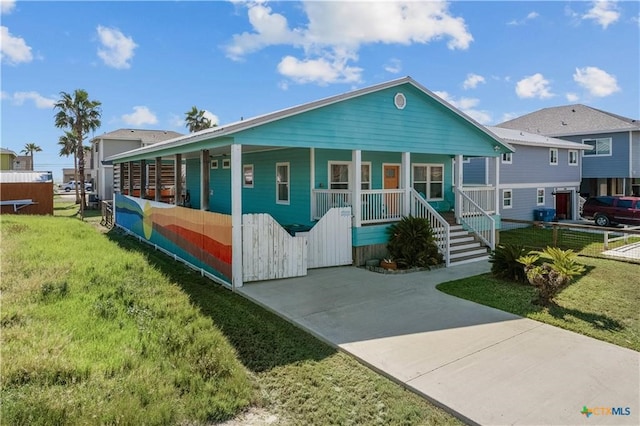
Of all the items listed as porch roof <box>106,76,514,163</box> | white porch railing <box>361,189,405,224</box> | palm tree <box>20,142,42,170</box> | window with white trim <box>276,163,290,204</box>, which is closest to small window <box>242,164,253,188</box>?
window with white trim <box>276,163,290,204</box>

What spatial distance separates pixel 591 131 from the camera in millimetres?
26234

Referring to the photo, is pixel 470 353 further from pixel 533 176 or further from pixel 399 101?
pixel 533 176

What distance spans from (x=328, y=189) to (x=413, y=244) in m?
3.21

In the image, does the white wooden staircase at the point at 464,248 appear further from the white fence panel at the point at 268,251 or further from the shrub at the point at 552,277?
the white fence panel at the point at 268,251

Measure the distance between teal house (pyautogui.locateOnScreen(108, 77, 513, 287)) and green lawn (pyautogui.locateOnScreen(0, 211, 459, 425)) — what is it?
65.9 inches

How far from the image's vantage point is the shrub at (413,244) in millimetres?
10297

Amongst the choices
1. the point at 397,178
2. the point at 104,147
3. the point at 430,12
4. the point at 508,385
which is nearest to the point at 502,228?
the point at 397,178

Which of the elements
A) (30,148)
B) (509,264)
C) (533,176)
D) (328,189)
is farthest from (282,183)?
(30,148)

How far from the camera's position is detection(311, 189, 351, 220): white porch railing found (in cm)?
1114

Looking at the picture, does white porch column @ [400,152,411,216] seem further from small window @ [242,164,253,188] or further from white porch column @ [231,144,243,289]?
small window @ [242,164,253,188]

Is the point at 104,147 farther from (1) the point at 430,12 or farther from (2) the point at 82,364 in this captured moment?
(2) the point at 82,364

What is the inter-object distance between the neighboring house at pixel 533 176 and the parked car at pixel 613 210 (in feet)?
6.62

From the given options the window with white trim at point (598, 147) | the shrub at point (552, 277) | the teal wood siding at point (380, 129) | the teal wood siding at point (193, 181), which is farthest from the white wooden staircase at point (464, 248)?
the window with white trim at point (598, 147)

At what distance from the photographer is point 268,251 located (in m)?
8.72
